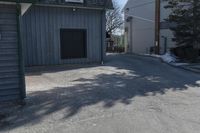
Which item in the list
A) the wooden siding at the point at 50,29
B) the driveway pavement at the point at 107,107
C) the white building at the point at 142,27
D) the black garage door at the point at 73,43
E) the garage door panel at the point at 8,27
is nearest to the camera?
the driveway pavement at the point at 107,107

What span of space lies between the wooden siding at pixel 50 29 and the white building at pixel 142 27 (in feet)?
25.6

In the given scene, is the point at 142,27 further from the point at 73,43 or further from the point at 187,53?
the point at 73,43

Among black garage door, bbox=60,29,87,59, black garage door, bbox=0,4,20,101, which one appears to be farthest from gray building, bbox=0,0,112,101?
black garage door, bbox=0,4,20,101

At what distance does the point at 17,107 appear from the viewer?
22.8 feet

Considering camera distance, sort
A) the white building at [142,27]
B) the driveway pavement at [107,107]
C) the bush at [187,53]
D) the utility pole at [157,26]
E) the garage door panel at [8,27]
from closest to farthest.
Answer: the driveway pavement at [107,107]
the garage door panel at [8,27]
the bush at [187,53]
the utility pole at [157,26]
the white building at [142,27]

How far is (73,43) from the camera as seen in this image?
16359mm

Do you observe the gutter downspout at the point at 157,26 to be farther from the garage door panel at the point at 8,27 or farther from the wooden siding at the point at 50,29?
the garage door panel at the point at 8,27

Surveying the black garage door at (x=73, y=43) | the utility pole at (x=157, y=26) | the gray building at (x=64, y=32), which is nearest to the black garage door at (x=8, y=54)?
the gray building at (x=64, y=32)

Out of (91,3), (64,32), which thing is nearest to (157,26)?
(91,3)

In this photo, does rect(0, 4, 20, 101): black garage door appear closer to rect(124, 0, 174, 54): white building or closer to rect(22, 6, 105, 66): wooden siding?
rect(22, 6, 105, 66): wooden siding

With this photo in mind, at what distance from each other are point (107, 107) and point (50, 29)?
30.2ft

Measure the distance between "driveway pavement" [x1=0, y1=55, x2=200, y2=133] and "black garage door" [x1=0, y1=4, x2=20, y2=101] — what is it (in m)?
0.61

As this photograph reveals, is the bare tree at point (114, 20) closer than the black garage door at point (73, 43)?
No

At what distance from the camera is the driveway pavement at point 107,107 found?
574cm
